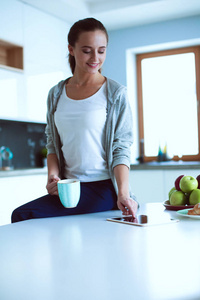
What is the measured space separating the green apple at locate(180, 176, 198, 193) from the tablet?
7.3 inches

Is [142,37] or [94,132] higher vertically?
[142,37]

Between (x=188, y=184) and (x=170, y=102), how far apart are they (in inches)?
129

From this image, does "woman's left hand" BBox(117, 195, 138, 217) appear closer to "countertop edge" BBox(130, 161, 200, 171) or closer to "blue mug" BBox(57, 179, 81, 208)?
"blue mug" BBox(57, 179, 81, 208)

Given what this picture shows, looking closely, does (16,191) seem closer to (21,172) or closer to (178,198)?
(21,172)

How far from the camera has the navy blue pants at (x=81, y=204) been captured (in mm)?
1319

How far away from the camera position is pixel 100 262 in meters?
0.74

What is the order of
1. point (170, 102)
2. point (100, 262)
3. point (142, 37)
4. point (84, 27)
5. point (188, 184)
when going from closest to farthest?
point (100, 262), point (188, 184), point (84, 27), point (142, 37), point (170, 102)

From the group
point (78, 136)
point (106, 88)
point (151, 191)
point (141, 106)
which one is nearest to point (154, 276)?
point (78, 136)

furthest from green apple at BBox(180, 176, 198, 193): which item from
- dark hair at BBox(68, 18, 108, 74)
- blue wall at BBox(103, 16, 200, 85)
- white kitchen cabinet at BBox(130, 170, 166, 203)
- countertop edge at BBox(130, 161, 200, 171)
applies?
blue wall at BBox(103, 16, 200, 85)

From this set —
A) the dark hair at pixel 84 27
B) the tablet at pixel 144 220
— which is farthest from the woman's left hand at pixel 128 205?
the dark hair at pixel 84 27

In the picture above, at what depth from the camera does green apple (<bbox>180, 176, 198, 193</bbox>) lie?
4.46ft

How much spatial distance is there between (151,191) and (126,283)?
120 inches

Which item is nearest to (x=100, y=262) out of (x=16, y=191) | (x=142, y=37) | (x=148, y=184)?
(x=16, y=191)

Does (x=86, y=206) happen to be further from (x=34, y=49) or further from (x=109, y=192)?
(x=34, y=49)
